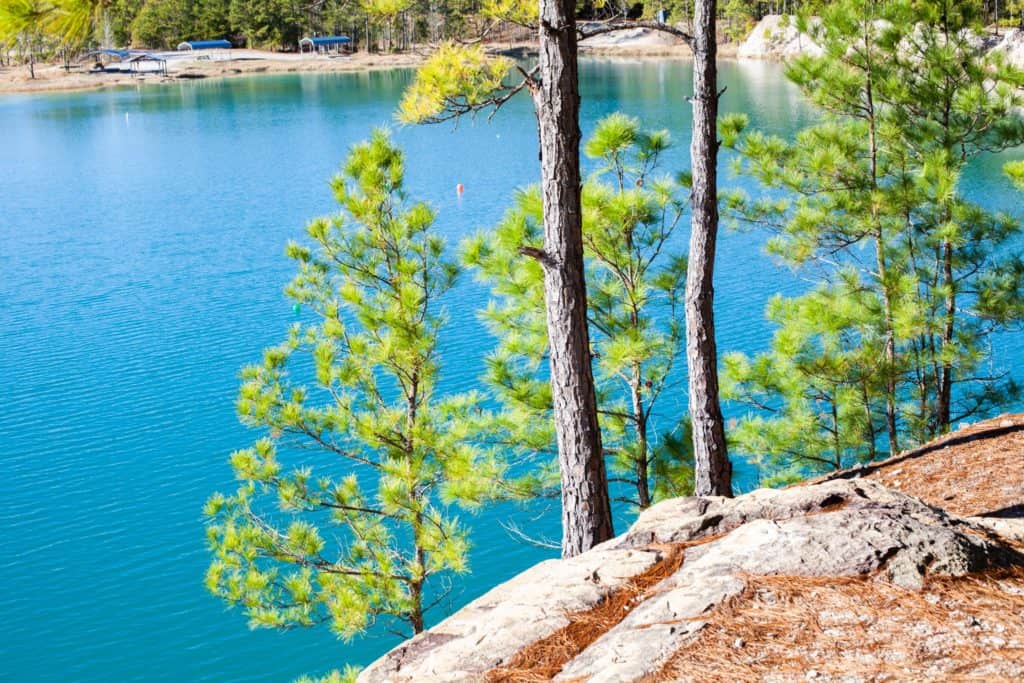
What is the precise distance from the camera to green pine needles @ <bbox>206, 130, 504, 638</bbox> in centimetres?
713

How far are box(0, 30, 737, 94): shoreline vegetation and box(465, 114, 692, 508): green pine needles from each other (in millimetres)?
48470

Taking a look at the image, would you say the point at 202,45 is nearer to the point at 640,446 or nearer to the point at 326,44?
the point at 326,44

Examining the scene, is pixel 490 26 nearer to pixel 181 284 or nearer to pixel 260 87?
pixel 181 284

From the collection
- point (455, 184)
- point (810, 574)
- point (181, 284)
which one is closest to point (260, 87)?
point (455, 184)

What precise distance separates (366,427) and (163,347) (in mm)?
8603

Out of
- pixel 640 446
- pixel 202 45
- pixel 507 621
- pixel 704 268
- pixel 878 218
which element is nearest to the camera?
pixel 507 621

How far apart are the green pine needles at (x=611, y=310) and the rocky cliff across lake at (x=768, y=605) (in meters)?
3.22

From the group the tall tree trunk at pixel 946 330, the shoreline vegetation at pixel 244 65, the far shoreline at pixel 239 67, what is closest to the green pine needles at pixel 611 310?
the tall tree trunk at pixel 946 330

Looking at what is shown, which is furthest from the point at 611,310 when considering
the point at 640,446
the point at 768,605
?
the point at 768,605

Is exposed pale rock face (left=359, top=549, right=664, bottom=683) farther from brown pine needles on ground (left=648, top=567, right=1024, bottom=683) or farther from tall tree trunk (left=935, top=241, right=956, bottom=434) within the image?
tall tree trunk (left=935, top=241, right=956, bottom=434)

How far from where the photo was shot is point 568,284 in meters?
5.02

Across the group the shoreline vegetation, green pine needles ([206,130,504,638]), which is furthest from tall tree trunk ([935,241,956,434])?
the shoreline vegetation

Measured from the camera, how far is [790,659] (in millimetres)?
2684

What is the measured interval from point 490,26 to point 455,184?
18.5 metres
